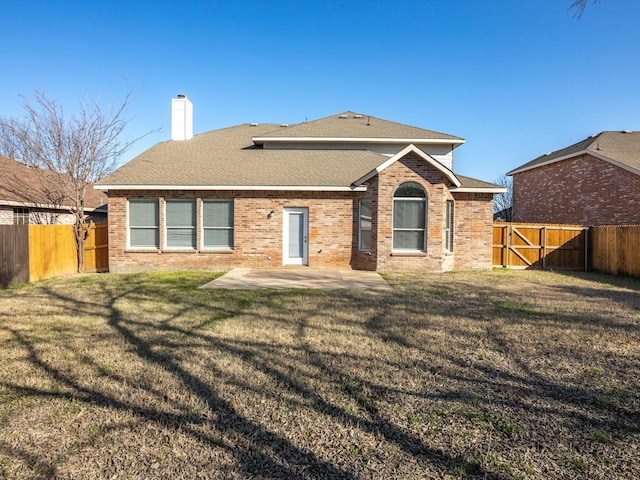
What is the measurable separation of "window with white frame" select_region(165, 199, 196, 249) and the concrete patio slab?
212 cm

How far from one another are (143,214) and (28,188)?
7.75 metres

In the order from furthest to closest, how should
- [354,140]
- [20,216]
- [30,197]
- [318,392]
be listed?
[354,140]
[30,197]
[20,216]
[318,392]

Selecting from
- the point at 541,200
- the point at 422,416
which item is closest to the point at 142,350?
the point at 422,416

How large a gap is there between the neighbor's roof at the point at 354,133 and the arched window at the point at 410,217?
17.2ft

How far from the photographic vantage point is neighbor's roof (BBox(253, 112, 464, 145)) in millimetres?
17438

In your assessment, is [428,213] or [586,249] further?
[586,249]

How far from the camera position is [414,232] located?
43.3 feet

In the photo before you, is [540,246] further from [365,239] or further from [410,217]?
[365,239]

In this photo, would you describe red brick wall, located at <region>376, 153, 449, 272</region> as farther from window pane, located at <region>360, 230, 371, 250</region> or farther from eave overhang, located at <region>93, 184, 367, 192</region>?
eave overhang, located at <region>93, 184, 367, 192</region>

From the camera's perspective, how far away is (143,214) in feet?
45.7

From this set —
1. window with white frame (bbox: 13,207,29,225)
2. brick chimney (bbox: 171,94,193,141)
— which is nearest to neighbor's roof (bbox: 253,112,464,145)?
brick chimney (bbox: 171,94,193,141)

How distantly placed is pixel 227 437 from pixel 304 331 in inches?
122

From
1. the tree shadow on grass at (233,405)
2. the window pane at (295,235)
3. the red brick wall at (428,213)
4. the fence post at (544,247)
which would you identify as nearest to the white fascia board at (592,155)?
the fence post at (544,247)

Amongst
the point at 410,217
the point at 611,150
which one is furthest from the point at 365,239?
the point at 611,150
